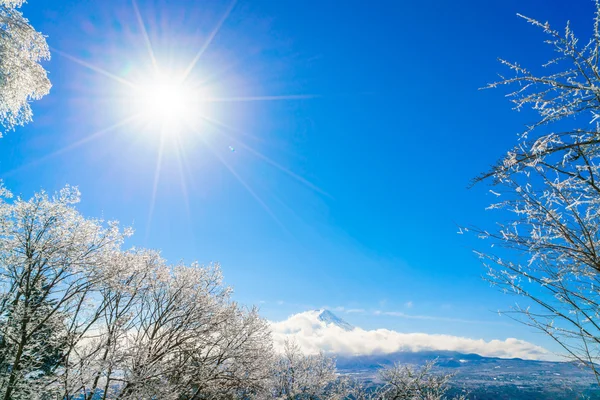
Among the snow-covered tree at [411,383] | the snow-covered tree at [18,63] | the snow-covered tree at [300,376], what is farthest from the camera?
the snow-covered tree at [300,376]

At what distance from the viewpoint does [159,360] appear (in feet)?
43.0

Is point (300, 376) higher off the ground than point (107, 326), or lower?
lower

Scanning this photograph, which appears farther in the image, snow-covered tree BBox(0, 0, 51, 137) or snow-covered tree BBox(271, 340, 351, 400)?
snow-covered tree BBox(271, 340, 351, 400)

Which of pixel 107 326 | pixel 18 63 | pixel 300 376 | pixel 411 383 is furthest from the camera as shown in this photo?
pixel 300 376

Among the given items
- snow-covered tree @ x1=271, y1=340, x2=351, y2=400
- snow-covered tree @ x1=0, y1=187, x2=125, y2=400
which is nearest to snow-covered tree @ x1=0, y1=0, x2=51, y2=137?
snow-covered tree @ x1=0, y1=187, x2=125, y2=400

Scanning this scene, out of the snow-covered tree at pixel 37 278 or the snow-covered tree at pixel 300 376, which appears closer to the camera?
the snow-covered tree at pixel 37 278

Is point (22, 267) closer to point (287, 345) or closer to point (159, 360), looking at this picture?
point (159, 360)

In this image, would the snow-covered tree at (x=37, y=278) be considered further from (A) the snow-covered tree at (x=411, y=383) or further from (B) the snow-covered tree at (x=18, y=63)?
(A) the snow-covered tree at (x=411, y=383)

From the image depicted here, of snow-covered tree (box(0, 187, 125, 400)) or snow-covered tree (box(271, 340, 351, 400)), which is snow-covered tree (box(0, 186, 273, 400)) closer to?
snow-covered tree (box(0, 187, 125, 400))

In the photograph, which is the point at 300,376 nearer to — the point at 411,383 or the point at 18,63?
the point at 411,383

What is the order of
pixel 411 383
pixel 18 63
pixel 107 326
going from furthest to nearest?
pixel 411 383 < pixel 107 326 < pixel 18 63

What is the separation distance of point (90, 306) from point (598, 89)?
15.3 metres

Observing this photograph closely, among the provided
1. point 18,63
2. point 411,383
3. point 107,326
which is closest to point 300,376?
point 411,383

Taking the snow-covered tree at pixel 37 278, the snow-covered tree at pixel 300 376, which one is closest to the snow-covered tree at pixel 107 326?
the snow-covered tree at pixel 37 278
